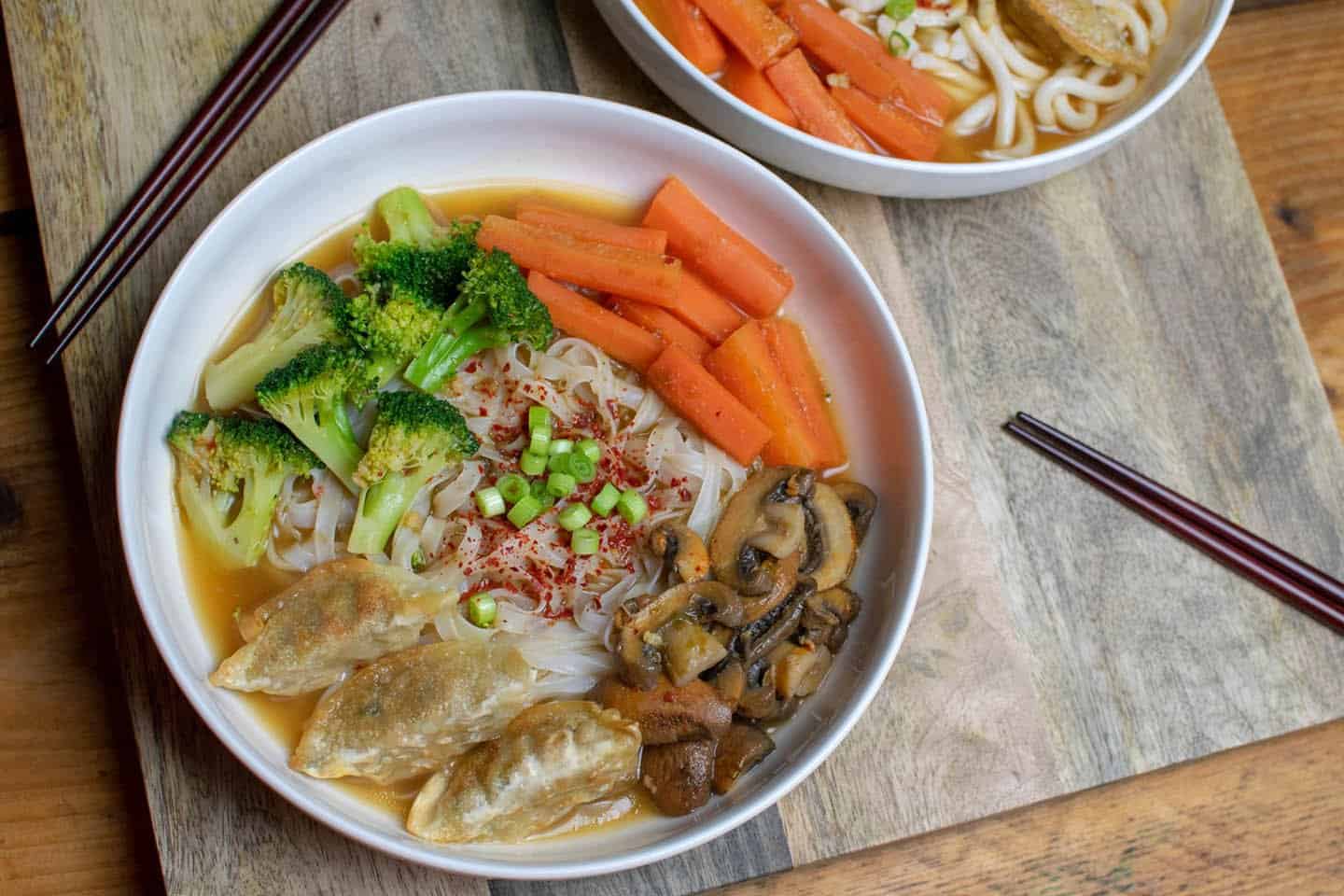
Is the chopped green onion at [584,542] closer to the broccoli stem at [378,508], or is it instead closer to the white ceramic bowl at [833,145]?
the broccoli stem at [378,508]

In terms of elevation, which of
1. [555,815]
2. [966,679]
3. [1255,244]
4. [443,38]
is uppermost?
[443,38]

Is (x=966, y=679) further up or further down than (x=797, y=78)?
further down

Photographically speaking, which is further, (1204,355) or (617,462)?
(1204,355)

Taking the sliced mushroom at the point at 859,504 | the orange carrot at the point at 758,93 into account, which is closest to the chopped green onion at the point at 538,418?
the sliced mushroom at the point at 859,504

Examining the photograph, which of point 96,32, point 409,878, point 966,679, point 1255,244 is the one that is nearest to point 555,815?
point 409,878

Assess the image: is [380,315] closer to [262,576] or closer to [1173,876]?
[262,576]

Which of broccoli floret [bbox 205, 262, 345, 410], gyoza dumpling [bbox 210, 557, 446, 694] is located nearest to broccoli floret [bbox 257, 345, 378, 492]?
broccoli floret [bbox 205, 262, 345, 410]

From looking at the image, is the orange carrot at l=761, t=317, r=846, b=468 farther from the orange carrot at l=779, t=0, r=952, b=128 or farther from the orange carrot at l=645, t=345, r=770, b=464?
the orange carrot at l=779, t=0, r=952, b=128
